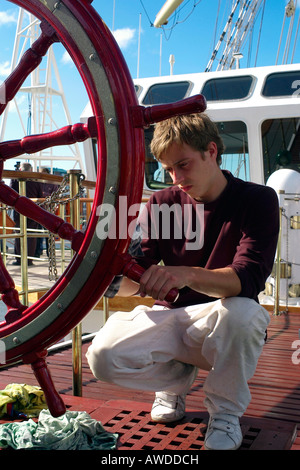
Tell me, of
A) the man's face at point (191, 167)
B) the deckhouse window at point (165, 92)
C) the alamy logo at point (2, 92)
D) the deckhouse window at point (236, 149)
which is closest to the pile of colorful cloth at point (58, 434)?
the man's face at point (191, 167)

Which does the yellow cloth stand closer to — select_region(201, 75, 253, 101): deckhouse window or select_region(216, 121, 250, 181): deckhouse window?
select_region(216, 121, 250, 181): deckhouse window

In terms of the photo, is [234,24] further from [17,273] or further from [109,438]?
[109,438]

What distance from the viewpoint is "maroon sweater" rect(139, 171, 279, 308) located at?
55.6 inches

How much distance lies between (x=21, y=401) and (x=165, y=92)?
16.9 ft

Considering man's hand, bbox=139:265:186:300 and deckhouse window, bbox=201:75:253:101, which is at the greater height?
deckhouse window, bbox=201:75:253:101

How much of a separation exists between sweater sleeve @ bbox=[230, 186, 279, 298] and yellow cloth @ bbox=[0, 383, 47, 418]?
0.79 m

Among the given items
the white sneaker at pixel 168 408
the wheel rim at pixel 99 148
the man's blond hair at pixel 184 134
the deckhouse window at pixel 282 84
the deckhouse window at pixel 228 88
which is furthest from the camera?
the deckhouse window at pixel 228 88

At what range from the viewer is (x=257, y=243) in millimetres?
1419

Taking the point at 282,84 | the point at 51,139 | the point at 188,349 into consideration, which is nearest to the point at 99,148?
the point at 51,139

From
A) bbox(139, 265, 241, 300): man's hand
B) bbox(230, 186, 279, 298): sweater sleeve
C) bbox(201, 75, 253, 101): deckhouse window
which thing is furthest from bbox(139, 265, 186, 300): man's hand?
bbox(201, 75, 253, 101): deckhouse window

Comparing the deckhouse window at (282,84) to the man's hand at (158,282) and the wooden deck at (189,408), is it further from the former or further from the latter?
the man's hand at (158,282)

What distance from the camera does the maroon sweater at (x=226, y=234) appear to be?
1.41m

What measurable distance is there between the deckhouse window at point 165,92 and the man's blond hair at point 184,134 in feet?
15.9
